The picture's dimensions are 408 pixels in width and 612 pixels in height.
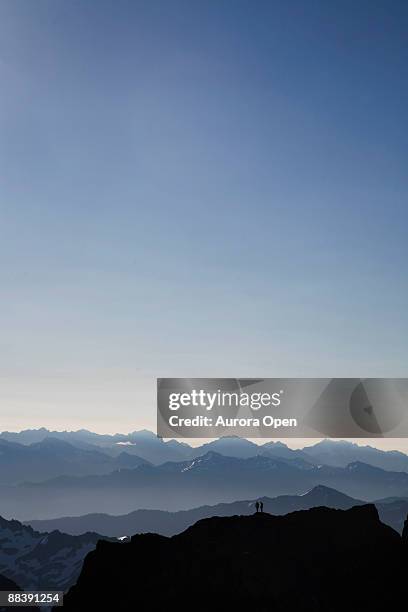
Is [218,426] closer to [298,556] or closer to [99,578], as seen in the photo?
[298,556]

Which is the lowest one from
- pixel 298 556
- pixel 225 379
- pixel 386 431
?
pixel 298 556

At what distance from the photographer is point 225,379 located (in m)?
46.2

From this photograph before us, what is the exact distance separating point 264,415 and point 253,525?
89.1 m

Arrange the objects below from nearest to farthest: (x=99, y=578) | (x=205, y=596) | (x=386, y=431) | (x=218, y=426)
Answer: (x=218, y=426) → (x=386, y=431) → (x=205, y=596) → (x=99, y=578)

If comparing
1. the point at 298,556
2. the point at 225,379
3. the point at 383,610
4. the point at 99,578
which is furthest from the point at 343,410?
the point at 99,578

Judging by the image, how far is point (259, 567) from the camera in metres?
116

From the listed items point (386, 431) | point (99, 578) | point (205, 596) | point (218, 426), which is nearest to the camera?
point (218, 426)

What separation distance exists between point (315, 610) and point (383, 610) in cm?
1249

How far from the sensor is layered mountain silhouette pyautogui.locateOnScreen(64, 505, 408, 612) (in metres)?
110

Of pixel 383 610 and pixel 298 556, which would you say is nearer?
pixel 383 610

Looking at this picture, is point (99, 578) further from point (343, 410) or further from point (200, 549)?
point (343, 410)

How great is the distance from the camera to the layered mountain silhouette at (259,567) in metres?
110

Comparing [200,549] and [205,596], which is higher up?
[200,549]

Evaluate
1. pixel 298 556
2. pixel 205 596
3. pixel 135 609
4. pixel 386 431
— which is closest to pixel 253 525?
pixel 298 556
